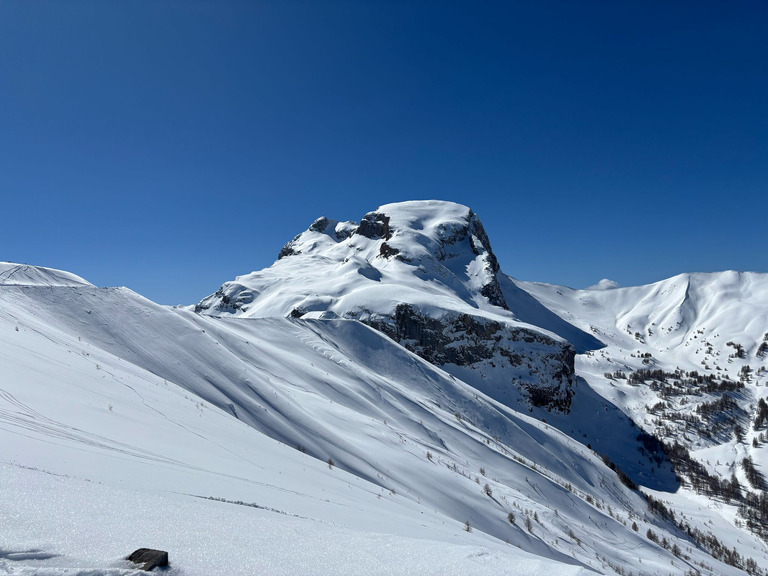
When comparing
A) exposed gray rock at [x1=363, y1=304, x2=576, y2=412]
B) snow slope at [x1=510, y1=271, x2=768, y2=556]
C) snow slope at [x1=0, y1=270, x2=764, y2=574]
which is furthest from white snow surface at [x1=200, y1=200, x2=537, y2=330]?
snow slope at [x1=0, y1=270, x2=764, y2=574]

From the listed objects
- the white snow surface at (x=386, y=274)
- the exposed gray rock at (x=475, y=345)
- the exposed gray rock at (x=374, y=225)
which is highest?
the exposed gray rock at (x=374, y=225)

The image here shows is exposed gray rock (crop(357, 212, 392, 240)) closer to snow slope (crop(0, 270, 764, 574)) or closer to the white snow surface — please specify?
the white snow surface

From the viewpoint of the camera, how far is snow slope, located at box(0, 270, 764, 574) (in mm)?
3121

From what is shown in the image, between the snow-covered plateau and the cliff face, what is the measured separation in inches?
15.6

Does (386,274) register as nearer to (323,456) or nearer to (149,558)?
(323,456)

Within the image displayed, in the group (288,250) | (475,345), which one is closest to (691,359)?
(475,345)

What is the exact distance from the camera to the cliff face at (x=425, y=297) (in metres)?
47.4

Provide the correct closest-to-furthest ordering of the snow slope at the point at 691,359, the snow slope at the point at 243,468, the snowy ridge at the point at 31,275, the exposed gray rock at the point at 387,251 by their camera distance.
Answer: the snow slope at the point at 243,468, the snowy ridge at the point at 31,275, the snow slope at the point at 691,359, the exposed gray rock at the point at 387,251

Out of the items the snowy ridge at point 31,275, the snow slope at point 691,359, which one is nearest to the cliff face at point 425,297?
the snow slope at point 691,359

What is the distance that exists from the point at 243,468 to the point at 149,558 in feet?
13.5

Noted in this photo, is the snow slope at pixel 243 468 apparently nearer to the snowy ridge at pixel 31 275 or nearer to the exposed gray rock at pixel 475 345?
the snowy ridge at pixel 31 275

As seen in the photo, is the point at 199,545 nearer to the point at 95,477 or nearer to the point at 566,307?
the point at 95,477

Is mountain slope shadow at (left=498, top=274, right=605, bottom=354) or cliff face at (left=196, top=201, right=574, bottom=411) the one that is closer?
cliff face at (left=196, top=201, right=574, bottom=411)

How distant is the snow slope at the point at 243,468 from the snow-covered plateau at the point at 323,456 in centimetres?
4
